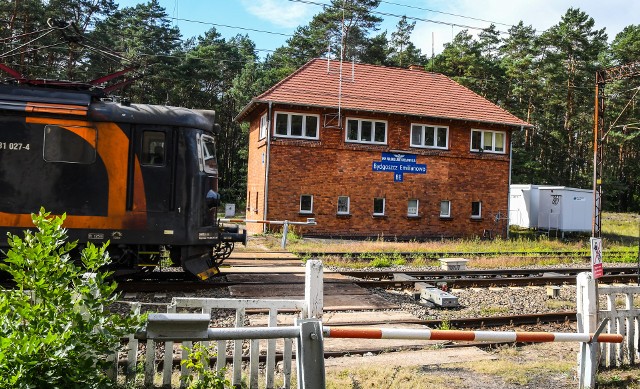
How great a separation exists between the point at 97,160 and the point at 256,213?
16694mm

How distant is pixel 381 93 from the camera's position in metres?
26.4

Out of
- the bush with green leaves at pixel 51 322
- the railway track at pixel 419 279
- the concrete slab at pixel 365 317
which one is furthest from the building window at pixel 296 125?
the bush with green leaves at pixel 51 322

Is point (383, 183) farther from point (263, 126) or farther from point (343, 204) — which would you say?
point (263, 126)

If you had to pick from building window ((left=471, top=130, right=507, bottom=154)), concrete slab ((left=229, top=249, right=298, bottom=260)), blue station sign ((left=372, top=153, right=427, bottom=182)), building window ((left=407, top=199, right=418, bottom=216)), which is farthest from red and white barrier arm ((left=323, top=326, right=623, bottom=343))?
building window ((left=471, top=130, right=507, bottom=154))

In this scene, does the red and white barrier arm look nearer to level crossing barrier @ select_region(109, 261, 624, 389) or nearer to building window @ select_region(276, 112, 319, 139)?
level crossing barrier @ select_region(109, 261, 624, 389)

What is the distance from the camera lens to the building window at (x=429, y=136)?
84.6 ft

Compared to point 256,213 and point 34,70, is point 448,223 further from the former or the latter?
point 34,70

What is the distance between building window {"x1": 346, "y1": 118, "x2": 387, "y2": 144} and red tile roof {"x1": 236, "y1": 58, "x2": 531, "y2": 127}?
2.56ft

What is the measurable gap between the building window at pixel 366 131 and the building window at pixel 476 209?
5843 millimetres

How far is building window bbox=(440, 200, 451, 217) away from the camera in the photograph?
2630 centimetres

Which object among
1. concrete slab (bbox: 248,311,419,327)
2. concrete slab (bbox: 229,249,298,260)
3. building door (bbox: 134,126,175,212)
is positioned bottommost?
concrete slab (bbox: 248,311,419,327)

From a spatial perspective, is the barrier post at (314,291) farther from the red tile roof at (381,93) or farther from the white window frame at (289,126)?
the white window frame at (289,126)

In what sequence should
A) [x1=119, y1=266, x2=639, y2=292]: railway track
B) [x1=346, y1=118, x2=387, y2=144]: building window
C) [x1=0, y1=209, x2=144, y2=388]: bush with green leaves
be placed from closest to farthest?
[x1=0, y1=209, x2=144, y2=388]: bush with green leaves < [x1=119, y1=266, x2=639, y2=292]: railway track < [x1=346, y1=118, x2=387, y2=144]: building window

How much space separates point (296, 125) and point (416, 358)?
18.4m
